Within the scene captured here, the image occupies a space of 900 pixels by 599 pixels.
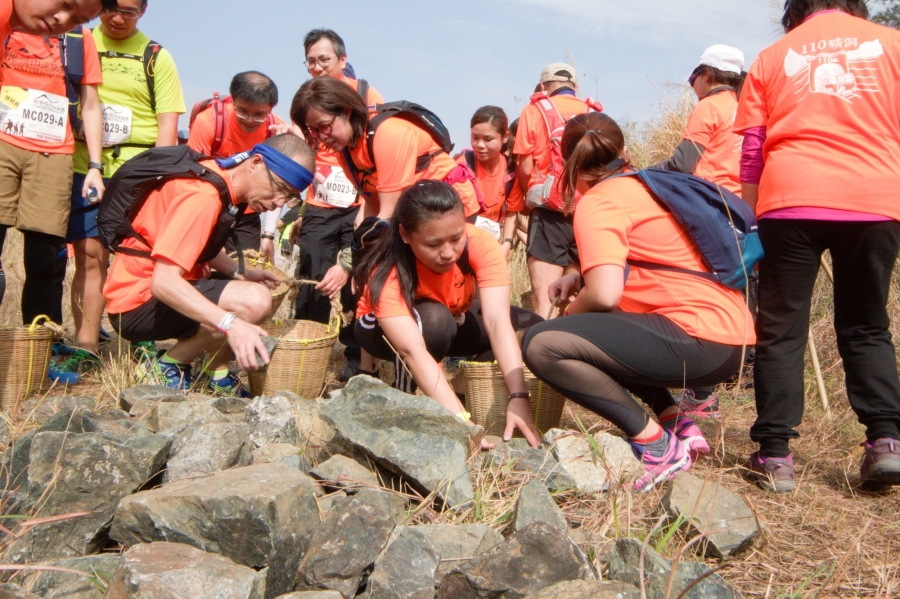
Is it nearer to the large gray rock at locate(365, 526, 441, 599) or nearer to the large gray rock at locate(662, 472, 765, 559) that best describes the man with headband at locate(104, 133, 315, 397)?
the large gray rock at locate(365, 526, 441, 599)

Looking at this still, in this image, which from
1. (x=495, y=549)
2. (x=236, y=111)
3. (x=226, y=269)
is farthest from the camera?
(x=236, y=111)

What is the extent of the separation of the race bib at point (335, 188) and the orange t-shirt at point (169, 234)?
140cm

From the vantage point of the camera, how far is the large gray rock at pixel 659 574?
1908mm

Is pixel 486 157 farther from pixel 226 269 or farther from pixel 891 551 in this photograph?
pixel 891 551

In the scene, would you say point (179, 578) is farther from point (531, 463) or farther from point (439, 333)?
point (439, 333)

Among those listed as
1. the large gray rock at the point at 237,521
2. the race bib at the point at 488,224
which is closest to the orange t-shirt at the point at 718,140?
the race bib at the point at 488,224

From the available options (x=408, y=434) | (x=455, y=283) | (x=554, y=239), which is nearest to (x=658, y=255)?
(x=455, y=283)

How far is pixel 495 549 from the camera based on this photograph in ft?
6.46

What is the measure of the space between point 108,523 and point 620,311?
1924 mm

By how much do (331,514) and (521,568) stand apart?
58 centimetres

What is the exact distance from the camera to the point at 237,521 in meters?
2.02

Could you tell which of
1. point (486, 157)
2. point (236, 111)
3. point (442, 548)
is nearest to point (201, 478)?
point (442, 548)

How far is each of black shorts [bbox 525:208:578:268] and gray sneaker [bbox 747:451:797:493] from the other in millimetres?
2608

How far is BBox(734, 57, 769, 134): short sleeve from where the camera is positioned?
3.02 meters
